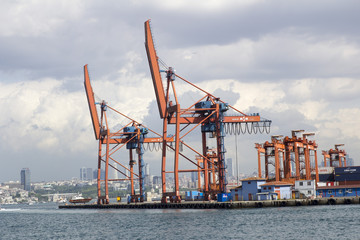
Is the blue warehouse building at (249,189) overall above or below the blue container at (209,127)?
below

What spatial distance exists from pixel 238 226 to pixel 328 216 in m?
15.3

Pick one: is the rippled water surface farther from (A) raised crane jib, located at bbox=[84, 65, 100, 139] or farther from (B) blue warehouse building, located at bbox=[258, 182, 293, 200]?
(A) raised crane jib, located at bbox=[84, 65, 100, 139]

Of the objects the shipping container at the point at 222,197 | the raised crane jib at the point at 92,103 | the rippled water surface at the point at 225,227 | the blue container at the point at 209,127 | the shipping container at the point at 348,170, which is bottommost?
the rippled water surface at the point at 225,227

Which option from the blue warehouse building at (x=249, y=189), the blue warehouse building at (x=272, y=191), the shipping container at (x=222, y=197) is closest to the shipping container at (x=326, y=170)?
the blue warehouse building at (x=272, y=191)

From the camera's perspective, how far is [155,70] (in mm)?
110625

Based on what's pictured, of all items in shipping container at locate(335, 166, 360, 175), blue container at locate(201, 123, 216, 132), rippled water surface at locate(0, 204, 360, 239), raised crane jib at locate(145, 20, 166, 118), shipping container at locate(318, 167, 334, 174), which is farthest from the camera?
shipping container at locate(318, 167, 334, 174)

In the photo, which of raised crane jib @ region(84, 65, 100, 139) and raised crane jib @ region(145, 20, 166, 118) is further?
raised crane jib @ region(84, 65, 100, 139)

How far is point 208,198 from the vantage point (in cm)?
11588

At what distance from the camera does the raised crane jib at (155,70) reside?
11050 centimetres

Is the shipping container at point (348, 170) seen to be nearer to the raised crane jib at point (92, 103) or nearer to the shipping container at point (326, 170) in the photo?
the shipping container at point (326, 170)

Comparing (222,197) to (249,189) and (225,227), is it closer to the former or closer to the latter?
(249,189)

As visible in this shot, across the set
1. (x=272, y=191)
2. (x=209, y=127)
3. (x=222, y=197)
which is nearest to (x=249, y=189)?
(x=272, y=191)

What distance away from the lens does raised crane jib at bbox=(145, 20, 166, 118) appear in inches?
4350

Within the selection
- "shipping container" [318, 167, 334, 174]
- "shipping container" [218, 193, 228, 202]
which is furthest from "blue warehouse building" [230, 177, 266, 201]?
"shipping container" [318, 167, 334, 174]
